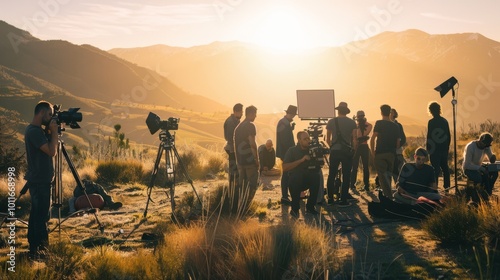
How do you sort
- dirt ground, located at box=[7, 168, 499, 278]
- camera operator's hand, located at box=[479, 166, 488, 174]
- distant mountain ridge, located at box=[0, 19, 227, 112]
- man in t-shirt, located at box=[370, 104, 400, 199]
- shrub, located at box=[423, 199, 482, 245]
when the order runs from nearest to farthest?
dirt ground, located at box=[7, 168, 499, 278]
shrub, located at box=[423, 199, 482, 245]
camera operator's hand, located at box=[479, 166, 488, 174]
man in t-shirt, located at box=[370, 104, 400, 199]
distant mountain ridge, located at box=[0, 19, 227, 112]

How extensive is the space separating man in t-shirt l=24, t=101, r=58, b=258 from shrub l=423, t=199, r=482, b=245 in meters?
4.92

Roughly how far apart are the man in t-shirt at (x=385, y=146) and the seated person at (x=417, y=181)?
111 centimetres

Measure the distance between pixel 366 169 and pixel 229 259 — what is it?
23.3ft

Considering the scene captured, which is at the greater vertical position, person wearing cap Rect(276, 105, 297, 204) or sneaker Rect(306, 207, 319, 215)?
person wearing cap Rect(276, 105, 297, 204)

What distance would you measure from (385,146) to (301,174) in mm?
1762

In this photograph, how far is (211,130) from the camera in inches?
2625

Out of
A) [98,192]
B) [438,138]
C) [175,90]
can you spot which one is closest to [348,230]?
[438,138]

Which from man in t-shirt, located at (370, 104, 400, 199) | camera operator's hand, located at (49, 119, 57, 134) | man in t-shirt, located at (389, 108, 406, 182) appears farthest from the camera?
man in t-shirt, located at (389, 108, 406, 182)

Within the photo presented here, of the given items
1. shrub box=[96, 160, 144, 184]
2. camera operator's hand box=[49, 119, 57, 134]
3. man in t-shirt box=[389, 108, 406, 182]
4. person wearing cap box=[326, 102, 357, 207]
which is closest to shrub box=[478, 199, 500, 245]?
person wearing cap box=[326, 102, 357, 207]

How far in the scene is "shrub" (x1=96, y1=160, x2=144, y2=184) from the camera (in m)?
15.4

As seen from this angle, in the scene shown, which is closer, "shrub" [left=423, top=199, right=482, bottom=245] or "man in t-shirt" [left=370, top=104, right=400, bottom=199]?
"shrub" [left=423, top=199, right=482, bottom=245]

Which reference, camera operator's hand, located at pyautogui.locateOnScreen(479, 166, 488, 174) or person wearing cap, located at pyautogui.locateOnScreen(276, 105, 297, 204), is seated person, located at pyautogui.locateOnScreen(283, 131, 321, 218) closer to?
person wearing cap, located at pyautogui.locateOnScreen(276, 105, 297, 204)

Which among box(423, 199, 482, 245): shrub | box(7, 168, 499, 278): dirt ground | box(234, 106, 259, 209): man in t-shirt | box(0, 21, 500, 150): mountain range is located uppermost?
box(0, 21, 500, 150): mountain range

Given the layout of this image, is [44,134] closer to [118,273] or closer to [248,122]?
[118,273]
